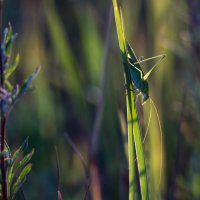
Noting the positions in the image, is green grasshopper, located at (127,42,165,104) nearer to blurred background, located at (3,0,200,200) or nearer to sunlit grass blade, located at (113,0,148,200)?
sunlit grass blade, located at (113,0,148,200)

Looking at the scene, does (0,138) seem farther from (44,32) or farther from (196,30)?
(44,32)

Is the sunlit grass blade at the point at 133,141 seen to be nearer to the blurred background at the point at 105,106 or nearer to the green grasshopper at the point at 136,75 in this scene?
the green grasshopper at the point at 136,75

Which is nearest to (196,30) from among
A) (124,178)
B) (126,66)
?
(124,178)

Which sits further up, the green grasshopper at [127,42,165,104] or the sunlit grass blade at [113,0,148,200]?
the green grasshopper at [127,42,165,104]

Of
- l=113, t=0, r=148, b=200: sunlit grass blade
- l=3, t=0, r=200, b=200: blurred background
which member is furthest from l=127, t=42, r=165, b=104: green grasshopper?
l=3, t=0, r=200, b=200: blurred background

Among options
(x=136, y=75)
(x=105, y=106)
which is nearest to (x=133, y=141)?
(x=136, y=75)

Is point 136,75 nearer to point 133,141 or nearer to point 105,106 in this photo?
point 133,141

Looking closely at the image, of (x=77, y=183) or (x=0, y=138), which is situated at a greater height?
(x=0, y=138)

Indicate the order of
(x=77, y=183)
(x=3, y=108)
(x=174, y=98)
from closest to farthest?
(x=3, y=108) → (x=77, y=183) → (x=174, y=98)
